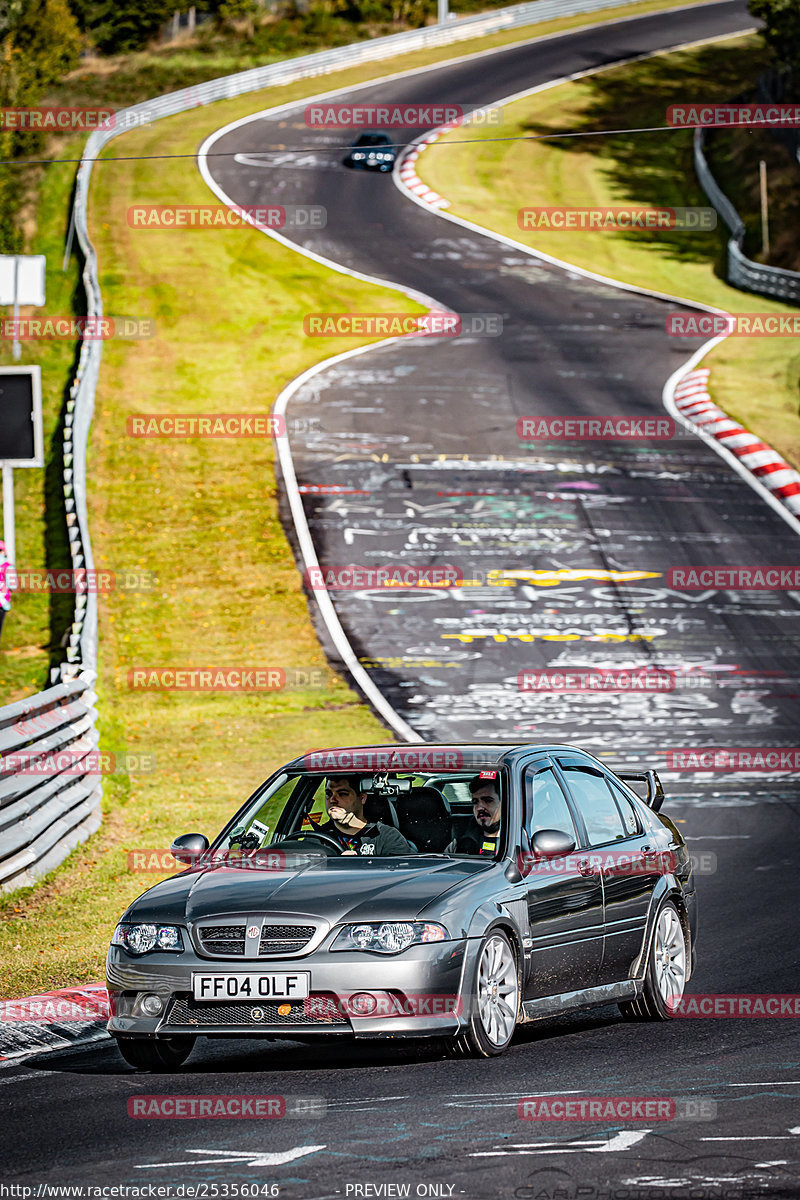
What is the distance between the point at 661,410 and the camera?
33688 mm

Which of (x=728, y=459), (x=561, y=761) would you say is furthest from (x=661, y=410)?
(x=561, y=761)

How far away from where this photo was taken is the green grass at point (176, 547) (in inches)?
583

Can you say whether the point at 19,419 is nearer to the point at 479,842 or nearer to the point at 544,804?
the point at 544,804

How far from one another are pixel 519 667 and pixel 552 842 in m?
14.2

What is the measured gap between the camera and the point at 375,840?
866 cm

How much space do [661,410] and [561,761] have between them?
82.5 feet

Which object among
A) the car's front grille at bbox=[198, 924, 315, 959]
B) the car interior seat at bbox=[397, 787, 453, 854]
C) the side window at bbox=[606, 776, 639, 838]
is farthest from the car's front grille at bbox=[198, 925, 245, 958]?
the side window at bbox=[606, 776, 639, 838]

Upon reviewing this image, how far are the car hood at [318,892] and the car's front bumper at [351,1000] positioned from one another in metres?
0.20

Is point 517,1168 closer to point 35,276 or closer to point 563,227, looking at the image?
point 35,276

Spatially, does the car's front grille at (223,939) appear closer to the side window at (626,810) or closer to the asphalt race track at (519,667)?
the asphalt race track at (519,667)

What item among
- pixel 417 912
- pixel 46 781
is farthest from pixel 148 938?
pixel 46 781

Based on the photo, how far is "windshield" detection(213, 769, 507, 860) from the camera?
28.1ft

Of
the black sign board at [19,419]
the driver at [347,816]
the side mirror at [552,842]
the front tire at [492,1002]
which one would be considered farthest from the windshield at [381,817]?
the black sign board at [19,419]

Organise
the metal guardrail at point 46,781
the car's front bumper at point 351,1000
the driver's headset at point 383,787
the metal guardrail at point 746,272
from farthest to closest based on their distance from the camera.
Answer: the metal guardrail at point 746,272
the metal guardrail at point 46,781
the driver's headset at point 383,787
the car's front bumper at point 351,1000
